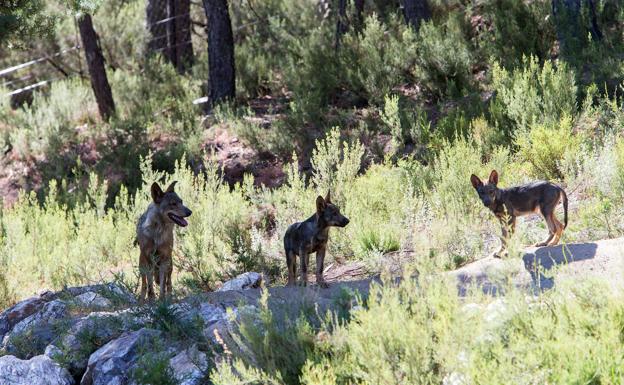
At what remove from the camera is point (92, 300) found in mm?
9312

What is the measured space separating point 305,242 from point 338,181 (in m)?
3.42

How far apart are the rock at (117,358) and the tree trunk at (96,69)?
11970 mm

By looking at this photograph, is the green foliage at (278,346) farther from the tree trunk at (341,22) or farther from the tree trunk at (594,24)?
the tree trunk at (341,22)

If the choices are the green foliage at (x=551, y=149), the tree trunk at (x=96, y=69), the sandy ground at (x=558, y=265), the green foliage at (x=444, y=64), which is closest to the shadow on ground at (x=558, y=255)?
the sandy ground at (x=558, y=265)

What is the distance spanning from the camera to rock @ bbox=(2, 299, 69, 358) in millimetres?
8367

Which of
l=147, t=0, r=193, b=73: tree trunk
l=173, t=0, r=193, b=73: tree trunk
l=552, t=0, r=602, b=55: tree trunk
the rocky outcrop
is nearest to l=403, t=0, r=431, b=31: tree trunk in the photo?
l=552, t=0, r=602, b=55: tree trunk

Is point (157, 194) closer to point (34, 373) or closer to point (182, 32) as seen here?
point (34, 373)

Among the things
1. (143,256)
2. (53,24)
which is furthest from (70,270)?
(53,24)

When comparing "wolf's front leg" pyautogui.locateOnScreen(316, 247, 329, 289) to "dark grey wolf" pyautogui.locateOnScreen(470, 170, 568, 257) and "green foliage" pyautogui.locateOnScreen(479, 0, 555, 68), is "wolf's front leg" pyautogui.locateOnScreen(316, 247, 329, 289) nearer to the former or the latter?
"dark grey wolf" pyautogui.locateOnScreen(470, 170, 568, 257)

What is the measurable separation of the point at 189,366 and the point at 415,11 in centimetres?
1250

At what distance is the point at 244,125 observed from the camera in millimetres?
16516

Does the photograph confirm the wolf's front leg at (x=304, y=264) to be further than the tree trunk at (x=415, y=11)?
No

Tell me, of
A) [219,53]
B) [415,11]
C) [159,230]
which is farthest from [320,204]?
[415,11]

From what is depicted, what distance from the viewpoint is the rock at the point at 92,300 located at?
9172mm
